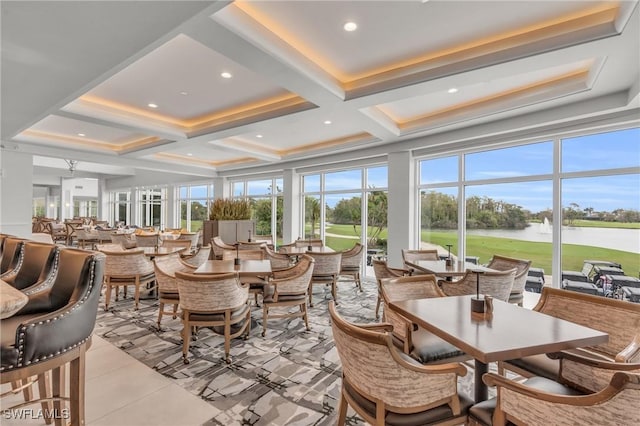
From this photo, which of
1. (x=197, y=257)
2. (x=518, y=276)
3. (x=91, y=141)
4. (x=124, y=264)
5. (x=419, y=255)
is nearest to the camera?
(x=518, y=276)

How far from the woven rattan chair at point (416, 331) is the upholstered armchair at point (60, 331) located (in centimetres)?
206

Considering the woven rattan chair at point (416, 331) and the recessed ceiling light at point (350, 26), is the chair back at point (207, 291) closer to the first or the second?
the woven rattan chair at point (416, 331)

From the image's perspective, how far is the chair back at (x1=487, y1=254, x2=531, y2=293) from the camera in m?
4.24

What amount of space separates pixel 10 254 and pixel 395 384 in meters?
3.50

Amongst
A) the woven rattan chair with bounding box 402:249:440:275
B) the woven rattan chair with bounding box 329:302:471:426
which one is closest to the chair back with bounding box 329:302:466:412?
the woven rattan chair with bounding box 329:302:471:426

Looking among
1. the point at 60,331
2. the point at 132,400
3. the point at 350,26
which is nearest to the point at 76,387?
the point at 60,331

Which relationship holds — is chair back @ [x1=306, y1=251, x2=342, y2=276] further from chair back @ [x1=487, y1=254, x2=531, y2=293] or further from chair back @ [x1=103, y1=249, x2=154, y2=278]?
chair back @ [x1=103, y1=249, x2=154, y2=278]

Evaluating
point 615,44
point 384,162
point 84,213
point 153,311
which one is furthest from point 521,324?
point 84,213

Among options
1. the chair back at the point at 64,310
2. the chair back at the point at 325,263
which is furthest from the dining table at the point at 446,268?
the chair back at the point at 64,310

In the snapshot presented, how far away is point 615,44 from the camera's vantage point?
9.84 feet

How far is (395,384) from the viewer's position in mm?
1581

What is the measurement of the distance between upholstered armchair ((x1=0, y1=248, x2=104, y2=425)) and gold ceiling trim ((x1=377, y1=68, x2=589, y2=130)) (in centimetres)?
507

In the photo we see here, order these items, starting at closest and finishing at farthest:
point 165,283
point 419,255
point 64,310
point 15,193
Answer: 1. point 64,310
2. point 165,283
3. point 419,255
4. point 15,193

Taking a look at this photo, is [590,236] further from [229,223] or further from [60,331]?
[60,331]
